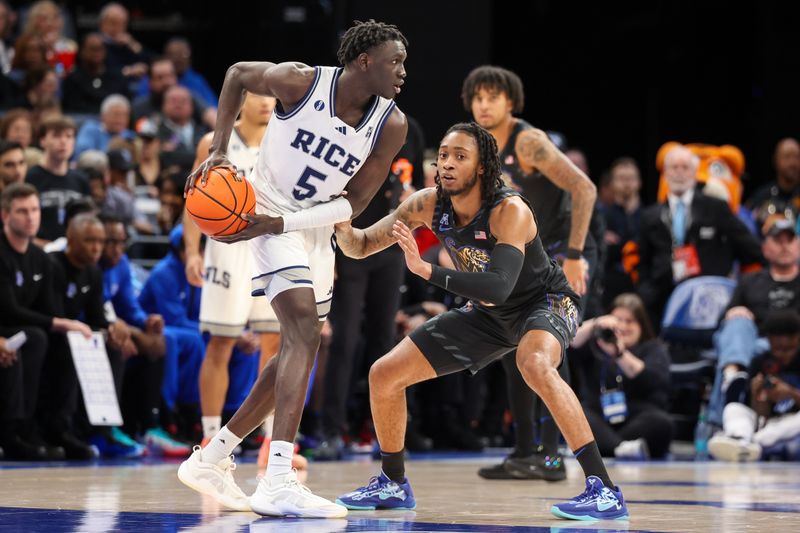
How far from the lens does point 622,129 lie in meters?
15.1

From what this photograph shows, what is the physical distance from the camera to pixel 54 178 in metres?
8.68

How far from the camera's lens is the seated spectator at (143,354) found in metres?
8.18

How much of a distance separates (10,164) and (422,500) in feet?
13.8

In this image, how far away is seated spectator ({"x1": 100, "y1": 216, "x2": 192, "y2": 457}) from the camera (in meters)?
8.18

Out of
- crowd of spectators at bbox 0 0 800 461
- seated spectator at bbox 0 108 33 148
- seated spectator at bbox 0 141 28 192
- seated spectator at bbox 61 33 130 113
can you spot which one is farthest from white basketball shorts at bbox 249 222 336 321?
seated spectator at bbox 61 33 130 113

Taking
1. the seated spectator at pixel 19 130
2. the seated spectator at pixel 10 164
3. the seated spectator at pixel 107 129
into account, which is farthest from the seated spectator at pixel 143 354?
the seated spectator at pixel 107 129

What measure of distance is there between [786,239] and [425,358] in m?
5.75

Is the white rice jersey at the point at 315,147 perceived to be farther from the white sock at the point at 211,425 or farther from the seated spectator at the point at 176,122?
the seated spectator at the point at 176,122

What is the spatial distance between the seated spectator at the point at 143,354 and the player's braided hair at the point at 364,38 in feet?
11.7

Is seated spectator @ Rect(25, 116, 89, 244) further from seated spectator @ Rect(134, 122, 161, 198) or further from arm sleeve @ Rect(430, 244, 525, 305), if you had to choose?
arm sleeve @ Rect(430, 244, 525, 305)

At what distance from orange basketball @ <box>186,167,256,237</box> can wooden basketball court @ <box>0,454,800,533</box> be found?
1.05 metres

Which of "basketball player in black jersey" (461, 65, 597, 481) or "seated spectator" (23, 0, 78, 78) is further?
"seated spectator" (23, 0, 78, 78)

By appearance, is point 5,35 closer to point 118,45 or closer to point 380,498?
point 118,45

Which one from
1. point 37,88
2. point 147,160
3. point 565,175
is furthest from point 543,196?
point 37,88
